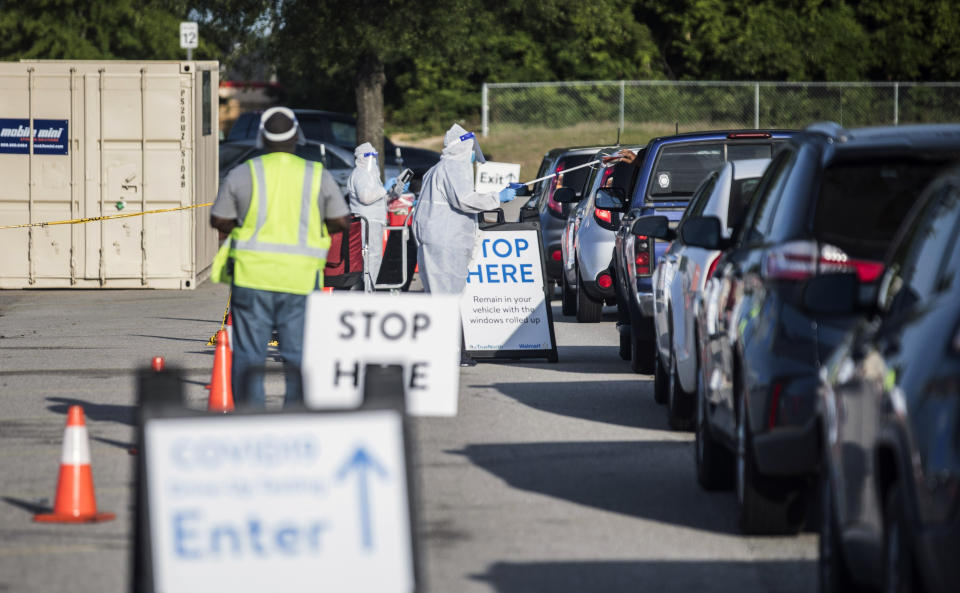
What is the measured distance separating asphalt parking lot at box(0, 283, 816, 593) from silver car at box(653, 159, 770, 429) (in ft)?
1.03

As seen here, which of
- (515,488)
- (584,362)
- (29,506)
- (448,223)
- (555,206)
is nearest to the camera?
(29,506)

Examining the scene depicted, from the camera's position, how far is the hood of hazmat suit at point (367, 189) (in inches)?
751

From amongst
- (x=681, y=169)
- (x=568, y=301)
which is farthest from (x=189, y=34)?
(x=681, y=169)

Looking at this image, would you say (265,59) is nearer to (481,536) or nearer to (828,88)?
(828,88)

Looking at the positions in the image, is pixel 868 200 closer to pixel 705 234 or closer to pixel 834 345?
pixel 834 345

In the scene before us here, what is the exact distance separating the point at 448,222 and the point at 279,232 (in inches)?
178

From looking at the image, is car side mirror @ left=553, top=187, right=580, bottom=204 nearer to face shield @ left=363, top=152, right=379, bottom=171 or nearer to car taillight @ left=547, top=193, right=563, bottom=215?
car taillight @ left=547, top=193, right=563, bottom=215

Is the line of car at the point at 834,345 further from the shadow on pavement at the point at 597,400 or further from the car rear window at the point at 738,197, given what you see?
the shadow on pavement at the point at 597,400

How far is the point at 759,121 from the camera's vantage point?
149 feet

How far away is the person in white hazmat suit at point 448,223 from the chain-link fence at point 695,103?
31320 millimetres

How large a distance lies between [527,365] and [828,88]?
33.2 metres

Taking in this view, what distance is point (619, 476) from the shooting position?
920 cm

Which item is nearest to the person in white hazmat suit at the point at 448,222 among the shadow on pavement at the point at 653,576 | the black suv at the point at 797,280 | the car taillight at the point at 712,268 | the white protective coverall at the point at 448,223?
the white protective coverall at the point at 448,223

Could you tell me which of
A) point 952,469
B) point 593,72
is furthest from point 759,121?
point 952,469
